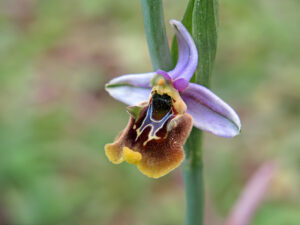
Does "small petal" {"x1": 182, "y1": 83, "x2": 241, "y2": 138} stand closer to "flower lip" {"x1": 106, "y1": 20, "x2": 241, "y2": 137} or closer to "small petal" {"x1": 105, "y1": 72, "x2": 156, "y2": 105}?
"flower lip" {"x1": 106, "y1": 20, "x2": 241, "y2": 137}

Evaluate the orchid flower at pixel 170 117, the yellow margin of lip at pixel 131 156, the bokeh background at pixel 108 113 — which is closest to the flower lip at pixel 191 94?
the orchid flower at pixel 170 117

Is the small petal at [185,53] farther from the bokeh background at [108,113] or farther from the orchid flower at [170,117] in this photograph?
the bokeh background at [108,113]

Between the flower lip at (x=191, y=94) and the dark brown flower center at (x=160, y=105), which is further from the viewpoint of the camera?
the dark brown flower center at (x=160, y=105)

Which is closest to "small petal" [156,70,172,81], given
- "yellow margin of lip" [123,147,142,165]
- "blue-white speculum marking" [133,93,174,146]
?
"blue-white speculum marking" [133,93,174,146]

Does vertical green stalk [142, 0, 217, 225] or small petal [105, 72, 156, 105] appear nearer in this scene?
vertical green stalk [142, 0, 217, 225]

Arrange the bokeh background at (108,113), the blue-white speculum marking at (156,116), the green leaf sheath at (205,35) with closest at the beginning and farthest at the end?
1. the green leaf sheath at (205,35)
2. the blue-white speculum marking at (156,116)
3. the bokeh background at (108,113)

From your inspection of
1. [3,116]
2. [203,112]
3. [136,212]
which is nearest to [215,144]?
[136,212]

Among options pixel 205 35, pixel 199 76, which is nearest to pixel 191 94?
pixel 199 76
